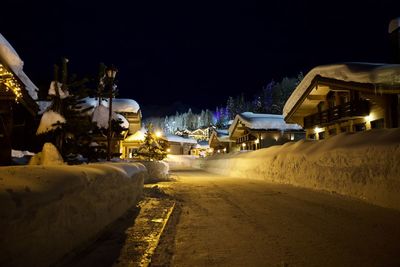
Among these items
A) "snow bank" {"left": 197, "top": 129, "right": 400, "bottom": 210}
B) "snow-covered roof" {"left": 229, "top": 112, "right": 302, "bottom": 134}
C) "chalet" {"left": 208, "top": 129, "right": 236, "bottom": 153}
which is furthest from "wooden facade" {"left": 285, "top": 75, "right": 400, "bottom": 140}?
"chalet" {"left": 208, "top": 129, "right": 236, "bottom": 153}

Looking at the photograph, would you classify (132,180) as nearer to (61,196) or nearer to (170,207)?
(170,207)

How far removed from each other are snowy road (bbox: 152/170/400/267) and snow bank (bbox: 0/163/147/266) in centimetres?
113

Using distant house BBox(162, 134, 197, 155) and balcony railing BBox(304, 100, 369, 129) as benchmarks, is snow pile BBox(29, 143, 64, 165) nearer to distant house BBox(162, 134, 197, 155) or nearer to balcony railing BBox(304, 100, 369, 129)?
balcony railing BBox(304, 100, 369, 129)

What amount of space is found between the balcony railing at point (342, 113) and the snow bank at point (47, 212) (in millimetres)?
22556

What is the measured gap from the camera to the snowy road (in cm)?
402

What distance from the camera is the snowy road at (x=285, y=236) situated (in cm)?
402

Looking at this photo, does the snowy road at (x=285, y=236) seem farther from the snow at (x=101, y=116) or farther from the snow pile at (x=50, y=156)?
the snow at (x=101, y=116)

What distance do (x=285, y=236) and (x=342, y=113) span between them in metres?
23.1

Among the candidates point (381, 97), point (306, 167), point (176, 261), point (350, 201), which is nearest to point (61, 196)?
point (176, 261)

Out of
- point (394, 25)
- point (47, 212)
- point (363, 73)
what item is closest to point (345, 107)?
point (363, 73)

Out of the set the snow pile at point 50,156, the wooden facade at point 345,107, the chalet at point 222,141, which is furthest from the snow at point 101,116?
the chalet at point 222,141

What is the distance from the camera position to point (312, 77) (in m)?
25.5

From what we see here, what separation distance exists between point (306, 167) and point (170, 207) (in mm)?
6416

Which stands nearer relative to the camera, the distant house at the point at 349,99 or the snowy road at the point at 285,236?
the snowy road at the point at 285,236
